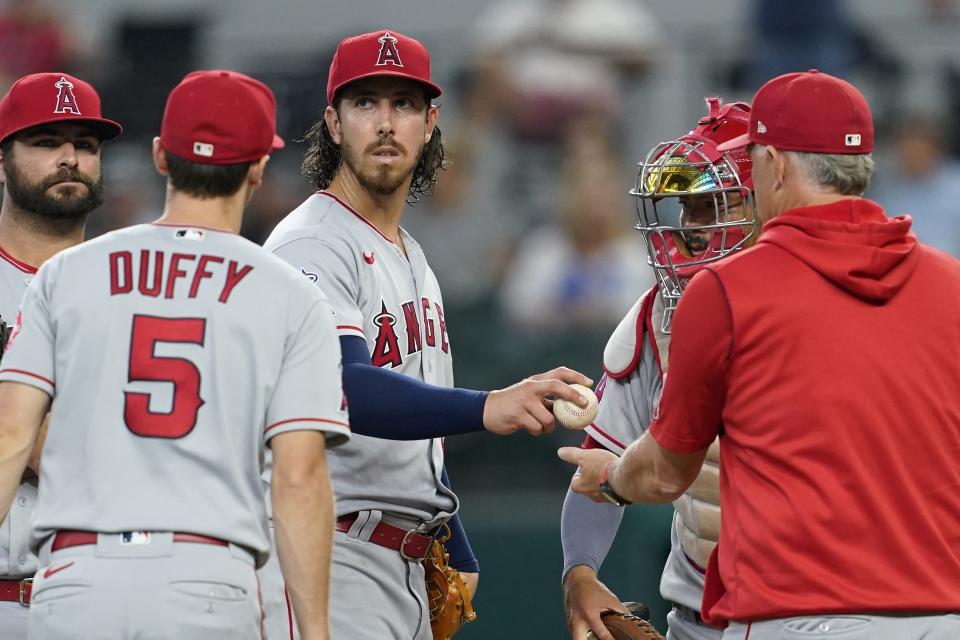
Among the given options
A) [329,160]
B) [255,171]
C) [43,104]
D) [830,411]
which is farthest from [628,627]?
[43,104]

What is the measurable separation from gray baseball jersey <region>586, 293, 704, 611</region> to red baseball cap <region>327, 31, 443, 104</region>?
0.98m

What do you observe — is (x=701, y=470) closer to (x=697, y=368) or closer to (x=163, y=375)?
(x=697, y=368)

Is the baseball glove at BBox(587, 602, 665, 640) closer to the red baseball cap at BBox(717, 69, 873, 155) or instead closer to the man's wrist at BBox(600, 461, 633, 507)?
the man's wrist at BBox(600, 461, 633, 507)

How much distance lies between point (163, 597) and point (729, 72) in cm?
649

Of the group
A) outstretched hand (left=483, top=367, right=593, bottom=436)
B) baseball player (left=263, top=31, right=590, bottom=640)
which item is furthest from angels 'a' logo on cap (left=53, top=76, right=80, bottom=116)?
outstretched hand (left=483, top=367, right=593, bottom=436)

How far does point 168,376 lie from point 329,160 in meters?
1.81

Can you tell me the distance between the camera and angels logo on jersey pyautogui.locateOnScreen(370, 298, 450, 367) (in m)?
4.03

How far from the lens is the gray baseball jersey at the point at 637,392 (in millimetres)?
3963

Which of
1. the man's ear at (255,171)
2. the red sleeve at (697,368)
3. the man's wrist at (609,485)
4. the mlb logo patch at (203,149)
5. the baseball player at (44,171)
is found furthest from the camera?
the baseball player at (44,171)

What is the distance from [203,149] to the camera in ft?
10.3

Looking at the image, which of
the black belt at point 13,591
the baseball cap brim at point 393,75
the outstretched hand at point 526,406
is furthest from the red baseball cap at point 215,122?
the black belt at point 13,591

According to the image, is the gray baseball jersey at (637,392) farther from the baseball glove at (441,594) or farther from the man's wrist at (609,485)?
the baseball glove at (441,594)

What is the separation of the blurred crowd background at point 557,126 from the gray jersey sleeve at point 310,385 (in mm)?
4497

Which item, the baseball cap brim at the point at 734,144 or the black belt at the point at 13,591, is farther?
the black belt at the point at 13,591
